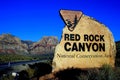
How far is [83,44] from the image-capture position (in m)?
22.8

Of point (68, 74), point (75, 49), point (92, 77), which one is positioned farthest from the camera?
point (75, 49)

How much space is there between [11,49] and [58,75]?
155 metres

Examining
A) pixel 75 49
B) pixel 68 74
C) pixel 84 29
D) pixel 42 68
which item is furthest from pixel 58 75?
pixel 42 68

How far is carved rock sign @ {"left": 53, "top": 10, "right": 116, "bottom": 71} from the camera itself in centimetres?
2231

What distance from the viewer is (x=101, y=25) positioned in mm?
23344

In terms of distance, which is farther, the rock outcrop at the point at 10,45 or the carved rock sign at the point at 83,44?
the rock outcrop at the point at 10,45

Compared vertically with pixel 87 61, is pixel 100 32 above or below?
above

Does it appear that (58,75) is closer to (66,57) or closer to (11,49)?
(66,57)

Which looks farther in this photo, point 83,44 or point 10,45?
point 10,45

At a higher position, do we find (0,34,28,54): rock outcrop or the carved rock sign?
(0,34,28,54): rock outcrop

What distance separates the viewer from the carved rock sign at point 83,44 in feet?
73.2

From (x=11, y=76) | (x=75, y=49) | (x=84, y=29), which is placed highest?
(x=84, y=29)

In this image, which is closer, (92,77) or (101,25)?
(92,77)

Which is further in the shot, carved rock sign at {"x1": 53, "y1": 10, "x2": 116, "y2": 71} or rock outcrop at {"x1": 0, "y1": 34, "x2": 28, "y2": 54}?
rock outcrop at {"x1": 0, "y1": 34, "x2": 28, "y2": 54}
